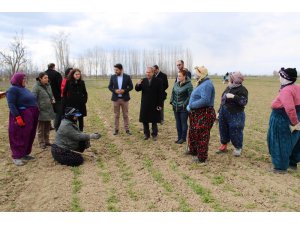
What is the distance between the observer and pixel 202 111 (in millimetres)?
5695

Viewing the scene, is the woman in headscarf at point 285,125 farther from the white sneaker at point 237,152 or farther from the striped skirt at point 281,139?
the white sneaker at point 237,152

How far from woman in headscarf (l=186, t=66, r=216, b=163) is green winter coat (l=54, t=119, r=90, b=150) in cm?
213

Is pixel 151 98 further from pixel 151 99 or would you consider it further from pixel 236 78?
pixel 236 78

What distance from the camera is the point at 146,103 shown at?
296 inches

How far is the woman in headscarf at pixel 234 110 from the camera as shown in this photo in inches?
232

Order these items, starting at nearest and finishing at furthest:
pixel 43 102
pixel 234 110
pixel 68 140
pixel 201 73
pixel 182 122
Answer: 1. pixel 201 73
2. pixel 68 140
3. pixel 234 110
4. pixel 43 102
5. pixel 182 122

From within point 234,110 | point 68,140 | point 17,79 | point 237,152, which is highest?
point 17,79

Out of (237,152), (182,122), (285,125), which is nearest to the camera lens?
(285,125)

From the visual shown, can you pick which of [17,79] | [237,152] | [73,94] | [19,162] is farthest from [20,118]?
[237,152]

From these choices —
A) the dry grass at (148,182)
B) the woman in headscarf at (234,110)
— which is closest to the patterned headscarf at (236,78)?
the woman in headscarf at (234,110)

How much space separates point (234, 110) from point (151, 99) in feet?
7.40

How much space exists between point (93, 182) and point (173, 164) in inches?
65.8

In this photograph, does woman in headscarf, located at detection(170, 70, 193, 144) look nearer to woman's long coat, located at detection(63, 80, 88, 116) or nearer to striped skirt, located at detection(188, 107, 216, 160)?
striped skirt, located at detection(188, 107, 216, 160)

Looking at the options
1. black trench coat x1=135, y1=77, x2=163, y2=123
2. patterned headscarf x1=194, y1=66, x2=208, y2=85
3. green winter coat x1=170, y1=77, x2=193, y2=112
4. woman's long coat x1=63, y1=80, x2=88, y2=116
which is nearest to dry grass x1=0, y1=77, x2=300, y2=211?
black trench coat x1=135, y1=77, x2=163, y2=123
